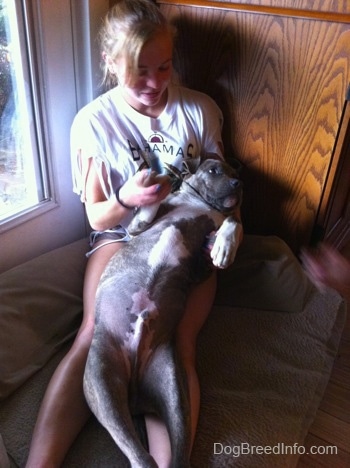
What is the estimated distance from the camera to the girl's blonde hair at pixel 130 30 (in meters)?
1.13

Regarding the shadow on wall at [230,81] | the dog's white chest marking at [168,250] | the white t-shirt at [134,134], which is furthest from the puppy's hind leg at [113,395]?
the shadow on wall at [230,81]

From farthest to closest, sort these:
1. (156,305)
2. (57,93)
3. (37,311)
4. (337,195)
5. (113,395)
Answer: (337,195) → (57,93) → (37,311) → (156,305) → (113,395)

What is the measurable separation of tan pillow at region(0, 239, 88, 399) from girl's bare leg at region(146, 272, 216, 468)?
0.35 metres

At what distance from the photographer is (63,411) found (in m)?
0.99

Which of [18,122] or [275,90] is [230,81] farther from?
[18,122]

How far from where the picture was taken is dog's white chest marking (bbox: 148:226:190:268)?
112 centimetres

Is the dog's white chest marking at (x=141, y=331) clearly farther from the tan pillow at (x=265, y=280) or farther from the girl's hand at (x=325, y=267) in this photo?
the girl's hand at (x=325, y=267)

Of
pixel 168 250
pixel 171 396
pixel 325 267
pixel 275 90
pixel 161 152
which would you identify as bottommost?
pixel 325 267

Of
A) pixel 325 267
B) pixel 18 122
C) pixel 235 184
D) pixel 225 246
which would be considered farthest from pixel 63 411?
pixel 325 267

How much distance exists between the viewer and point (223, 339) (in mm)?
1338

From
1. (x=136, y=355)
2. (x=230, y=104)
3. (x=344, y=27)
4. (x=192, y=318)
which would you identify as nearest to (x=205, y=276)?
(x=192, y=318)

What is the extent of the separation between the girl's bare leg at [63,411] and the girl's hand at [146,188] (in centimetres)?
31

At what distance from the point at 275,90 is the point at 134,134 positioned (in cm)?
46

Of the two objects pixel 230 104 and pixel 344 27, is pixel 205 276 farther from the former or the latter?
pixel 344 27
